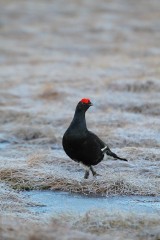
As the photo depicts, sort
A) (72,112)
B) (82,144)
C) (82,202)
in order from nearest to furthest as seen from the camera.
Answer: (82,202) → (82,144) → (72,112)

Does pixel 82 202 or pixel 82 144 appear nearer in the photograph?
pixel 82 202

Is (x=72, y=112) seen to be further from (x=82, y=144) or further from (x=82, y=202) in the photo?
(x=82, y=202)

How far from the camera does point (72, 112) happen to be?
1778cm

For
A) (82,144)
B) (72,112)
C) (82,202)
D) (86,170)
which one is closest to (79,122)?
(82,144)

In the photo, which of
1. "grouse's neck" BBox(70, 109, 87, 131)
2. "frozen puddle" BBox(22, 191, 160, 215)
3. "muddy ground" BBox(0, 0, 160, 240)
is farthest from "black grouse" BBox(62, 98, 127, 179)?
"frozen puddle" BBox(22, 191, 160, 215)

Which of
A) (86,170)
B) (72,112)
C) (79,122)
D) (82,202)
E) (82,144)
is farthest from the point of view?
(72,112)

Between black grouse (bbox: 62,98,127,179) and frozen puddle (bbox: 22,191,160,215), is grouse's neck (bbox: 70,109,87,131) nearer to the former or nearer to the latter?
black grouse (bbox: 62,98,127,179)

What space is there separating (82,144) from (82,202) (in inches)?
41.4

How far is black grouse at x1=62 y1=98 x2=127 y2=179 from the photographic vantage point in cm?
1038

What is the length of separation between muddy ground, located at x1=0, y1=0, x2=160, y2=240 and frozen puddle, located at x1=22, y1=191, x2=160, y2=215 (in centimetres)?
23

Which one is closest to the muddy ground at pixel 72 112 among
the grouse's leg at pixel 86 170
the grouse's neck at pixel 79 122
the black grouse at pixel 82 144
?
the grouse's leg at pixel 86 170

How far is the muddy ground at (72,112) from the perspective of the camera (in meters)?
8.01

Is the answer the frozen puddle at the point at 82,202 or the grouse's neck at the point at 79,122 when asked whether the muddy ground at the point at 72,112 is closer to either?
the frozen puddle at the point at 82,202

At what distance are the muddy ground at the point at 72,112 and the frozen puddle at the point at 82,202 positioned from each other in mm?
234
